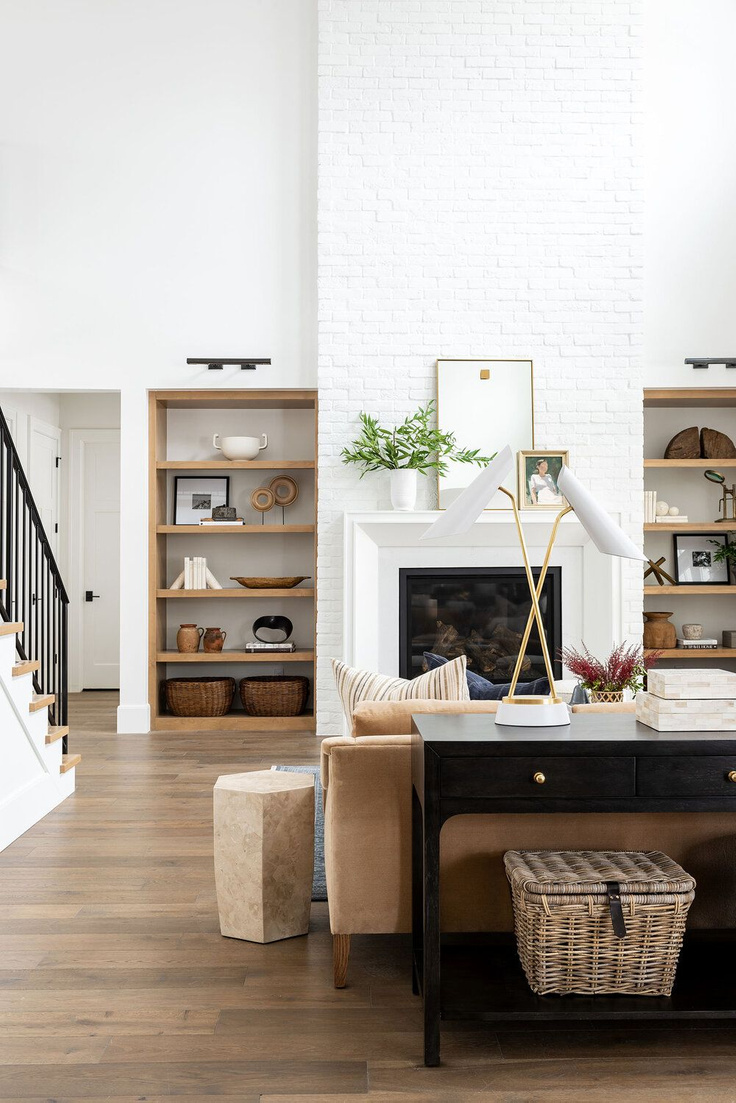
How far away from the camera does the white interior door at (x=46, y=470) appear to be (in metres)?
7.42

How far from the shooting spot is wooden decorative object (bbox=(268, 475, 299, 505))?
265 inches

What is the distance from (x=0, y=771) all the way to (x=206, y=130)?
4.62m

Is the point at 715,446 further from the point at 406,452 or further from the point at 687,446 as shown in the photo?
the point at 406,452

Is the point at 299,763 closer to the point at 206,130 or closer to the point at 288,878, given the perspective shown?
the point at 288,878

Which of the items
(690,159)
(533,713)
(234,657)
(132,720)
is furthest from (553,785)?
(690,159)

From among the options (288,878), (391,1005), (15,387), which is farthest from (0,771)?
(15,387)

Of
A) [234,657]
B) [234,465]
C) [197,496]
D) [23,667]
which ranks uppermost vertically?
[234,465]

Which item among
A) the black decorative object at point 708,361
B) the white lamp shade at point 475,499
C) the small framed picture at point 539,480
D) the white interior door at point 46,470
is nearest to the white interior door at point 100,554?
the white interior door at point 46,470

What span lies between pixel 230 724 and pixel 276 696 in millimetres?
378

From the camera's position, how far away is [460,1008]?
6.95 ft

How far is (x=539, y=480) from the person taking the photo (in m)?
6.03

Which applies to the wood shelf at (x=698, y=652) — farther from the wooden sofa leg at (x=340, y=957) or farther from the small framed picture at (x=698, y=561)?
the wooden sofa leg at (x=340, y=957)

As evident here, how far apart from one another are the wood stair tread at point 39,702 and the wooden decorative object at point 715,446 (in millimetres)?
4812

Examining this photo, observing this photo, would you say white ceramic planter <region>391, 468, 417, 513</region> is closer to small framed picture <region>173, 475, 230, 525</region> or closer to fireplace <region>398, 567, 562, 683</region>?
fireplace <region>398, 567, 562, 683</region>
